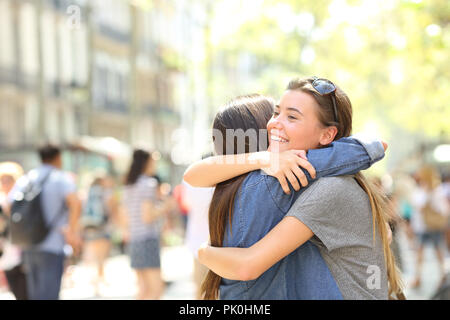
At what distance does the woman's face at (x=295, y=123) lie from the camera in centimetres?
227

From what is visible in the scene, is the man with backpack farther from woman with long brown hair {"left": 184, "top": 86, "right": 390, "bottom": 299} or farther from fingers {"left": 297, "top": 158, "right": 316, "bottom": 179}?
fingers {"left": 297, "top": 158, "right": 316, "bottom": 179}

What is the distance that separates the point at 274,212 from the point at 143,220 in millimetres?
4803

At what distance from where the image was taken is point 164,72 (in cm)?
4012

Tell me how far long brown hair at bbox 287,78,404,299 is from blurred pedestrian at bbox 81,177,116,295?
766 centimetres

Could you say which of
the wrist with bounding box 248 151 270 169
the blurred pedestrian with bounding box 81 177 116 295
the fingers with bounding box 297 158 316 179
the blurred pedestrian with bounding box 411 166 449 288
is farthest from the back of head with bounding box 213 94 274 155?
the blurred pedestrian with bounding box 411 166 449 288

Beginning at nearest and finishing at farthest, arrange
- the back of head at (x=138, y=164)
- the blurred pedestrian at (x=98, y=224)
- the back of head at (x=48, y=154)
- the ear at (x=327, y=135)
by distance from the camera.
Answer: the ear at (x=327, y=135), the back of head at (x=48, y=154), the back of head at (x=138, y=164), the blurred pedestrian at (x=98, y=224)

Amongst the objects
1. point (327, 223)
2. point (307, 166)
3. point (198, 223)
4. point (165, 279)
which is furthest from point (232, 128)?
point (165, 279)

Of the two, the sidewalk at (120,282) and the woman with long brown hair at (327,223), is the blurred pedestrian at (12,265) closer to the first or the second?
the sidewalk at (120,282)

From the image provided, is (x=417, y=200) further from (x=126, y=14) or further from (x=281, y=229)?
(x=126, y=14)

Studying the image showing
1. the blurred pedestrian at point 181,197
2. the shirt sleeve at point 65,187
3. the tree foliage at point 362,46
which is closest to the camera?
the shirt sleeve at point 65,187

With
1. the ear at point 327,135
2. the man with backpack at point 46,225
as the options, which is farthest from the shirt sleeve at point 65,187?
the ear at point 327,135

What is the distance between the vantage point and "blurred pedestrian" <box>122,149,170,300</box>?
6.80 meters

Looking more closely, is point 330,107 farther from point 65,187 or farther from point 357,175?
point 65,187
